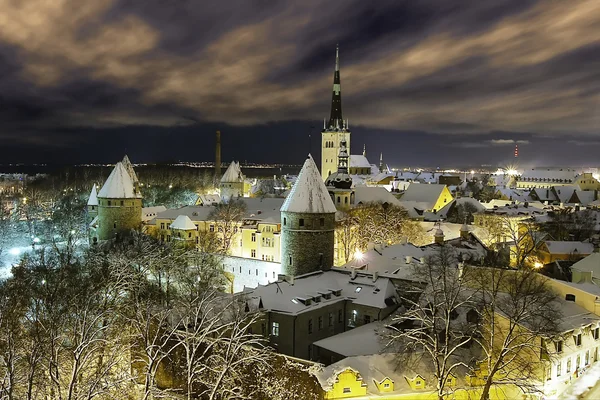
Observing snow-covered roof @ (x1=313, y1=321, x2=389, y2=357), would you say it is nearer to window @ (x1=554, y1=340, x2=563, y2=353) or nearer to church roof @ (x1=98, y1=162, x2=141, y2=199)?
window @ (x1=554, y1=340, x2=563, y2=353)

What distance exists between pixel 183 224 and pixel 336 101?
43320mm

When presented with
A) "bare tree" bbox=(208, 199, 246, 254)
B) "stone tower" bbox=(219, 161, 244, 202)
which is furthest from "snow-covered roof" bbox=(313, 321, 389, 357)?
"stone tower" bbox=(219, 161, 244, 202)

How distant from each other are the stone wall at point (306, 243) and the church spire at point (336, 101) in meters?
52.7

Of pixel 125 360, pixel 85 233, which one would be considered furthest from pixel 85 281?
pixel 85 233

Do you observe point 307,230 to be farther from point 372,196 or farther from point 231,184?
point 231,184

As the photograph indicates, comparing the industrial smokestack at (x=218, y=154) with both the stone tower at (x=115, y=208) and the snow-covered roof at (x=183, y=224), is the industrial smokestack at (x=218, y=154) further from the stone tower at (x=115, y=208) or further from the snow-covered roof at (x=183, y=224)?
the snow-covered roof at (x=183, y=224)

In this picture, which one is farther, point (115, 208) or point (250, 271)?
point (115, 208)

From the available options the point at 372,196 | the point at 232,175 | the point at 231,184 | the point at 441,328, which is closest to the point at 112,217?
the point at 231,184

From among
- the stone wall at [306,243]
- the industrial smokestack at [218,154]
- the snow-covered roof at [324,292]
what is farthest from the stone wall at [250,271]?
the industrial smokestack at [218,154]

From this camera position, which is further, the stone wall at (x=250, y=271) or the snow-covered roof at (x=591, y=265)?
the stone wall at (x=250, y=271)

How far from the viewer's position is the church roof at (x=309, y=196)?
31.5 meters

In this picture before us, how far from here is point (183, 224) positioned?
46.4 metres

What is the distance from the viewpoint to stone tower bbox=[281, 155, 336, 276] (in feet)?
103

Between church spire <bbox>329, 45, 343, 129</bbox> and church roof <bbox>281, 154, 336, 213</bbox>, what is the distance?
167ft
